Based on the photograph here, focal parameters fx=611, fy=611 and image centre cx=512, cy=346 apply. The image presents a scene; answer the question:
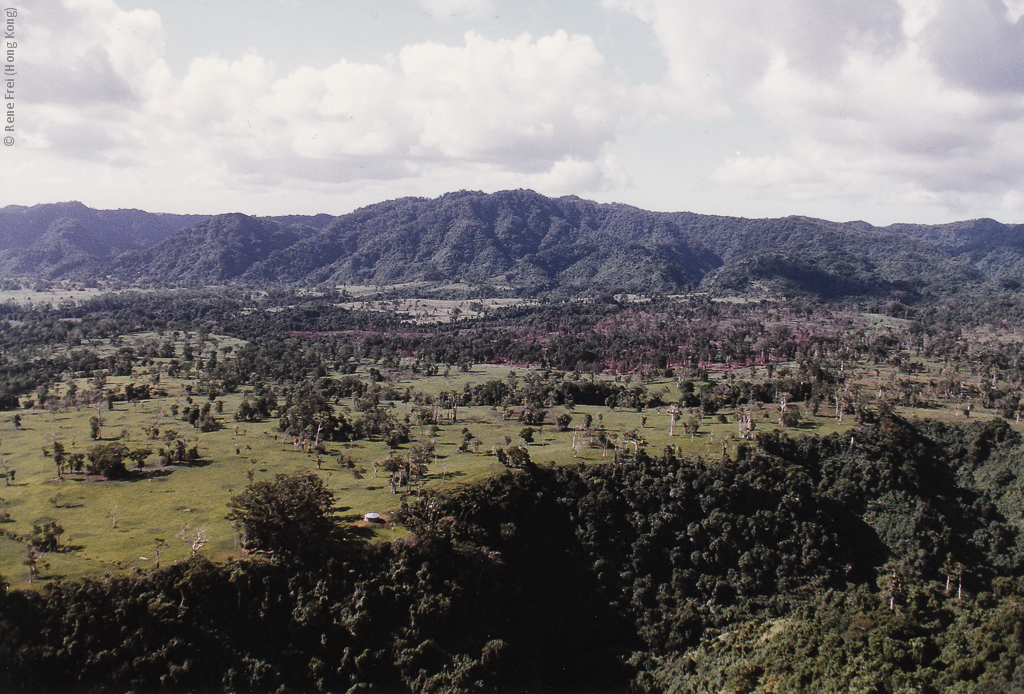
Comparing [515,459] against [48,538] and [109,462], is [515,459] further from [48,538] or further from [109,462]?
[109,462]

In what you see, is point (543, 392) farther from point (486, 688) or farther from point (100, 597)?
point (100, 597)

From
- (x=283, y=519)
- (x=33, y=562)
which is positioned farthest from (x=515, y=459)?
(x=33, y=562)

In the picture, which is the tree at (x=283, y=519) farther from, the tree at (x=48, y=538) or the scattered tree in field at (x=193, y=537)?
the tree at (x=48, y=538)

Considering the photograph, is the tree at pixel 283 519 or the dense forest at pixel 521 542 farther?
the tree at pixel 283 519

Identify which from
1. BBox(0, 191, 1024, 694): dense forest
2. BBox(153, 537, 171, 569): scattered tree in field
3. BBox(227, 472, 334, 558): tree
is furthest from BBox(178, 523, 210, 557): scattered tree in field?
BBox(227, 472, 334, 558): tree

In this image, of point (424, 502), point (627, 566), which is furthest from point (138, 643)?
point (627, 566)

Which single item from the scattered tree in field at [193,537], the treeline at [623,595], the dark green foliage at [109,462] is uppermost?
the dark green foliage at [109,462]

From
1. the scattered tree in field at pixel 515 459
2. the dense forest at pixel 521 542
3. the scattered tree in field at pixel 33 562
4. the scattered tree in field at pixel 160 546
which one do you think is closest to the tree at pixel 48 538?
the dense forest at pixel 521 542
